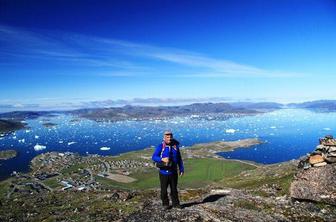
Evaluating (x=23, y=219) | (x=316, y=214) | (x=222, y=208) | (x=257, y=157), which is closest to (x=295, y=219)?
(x=316, y=214)

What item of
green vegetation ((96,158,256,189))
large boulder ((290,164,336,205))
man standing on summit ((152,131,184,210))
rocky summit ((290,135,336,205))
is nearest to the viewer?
man standing on summit ((152,131,184,210))

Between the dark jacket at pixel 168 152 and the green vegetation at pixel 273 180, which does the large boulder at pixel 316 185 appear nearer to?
the green vegetation at pixel 273 180

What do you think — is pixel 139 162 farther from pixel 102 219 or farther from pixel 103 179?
pixel 102 219

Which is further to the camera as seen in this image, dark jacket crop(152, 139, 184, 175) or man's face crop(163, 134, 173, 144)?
dark jacket crop(152, 139, 184, 175)

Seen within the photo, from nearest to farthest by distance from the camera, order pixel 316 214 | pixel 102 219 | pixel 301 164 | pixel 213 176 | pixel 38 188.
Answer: pixel 316 214 → pixel 102 219 → pixel 301 164 → pixel 38 188 → pixel 213 176

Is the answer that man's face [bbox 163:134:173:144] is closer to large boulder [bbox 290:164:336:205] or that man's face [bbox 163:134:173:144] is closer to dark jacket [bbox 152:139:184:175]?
dark jacket [bbox 152:139:184:175]

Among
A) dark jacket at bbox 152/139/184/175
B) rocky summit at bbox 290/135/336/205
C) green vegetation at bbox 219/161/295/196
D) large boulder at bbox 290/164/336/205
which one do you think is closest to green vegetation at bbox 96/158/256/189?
green vegetation at bbox 219/161/295/196

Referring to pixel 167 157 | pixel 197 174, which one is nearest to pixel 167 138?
pixel 167 157
